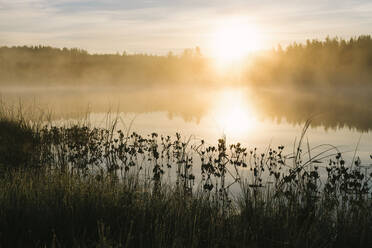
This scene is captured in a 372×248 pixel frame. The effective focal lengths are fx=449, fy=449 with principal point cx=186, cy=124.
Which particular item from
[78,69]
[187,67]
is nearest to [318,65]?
[187,67]

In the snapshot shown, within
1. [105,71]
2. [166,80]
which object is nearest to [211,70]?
[166,80]

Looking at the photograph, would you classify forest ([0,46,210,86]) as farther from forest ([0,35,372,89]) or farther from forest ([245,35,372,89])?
forest ([245,35,372,89])

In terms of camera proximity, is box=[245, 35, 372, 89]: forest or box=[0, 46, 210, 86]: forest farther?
box=[0, 46, 210, 86]: forest

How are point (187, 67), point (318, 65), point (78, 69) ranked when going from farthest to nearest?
point (187, 67), point (78, 69), point (318, 65)

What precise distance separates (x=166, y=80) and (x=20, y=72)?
35.0 meters

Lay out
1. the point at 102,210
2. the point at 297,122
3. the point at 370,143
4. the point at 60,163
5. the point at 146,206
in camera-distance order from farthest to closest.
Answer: the point at 297,122
the point at 370,143
the point at 60,163
the point at 146,206
the point at 102,210

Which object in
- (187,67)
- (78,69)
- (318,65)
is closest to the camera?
(318,65)

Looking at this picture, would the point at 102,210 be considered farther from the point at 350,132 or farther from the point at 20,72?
the point at 20,72

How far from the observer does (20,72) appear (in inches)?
4218

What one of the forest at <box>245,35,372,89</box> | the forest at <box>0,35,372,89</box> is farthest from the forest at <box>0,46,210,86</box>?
the forest at <box>245,35,372,89</box>

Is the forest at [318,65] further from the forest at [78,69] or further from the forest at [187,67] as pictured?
the forest at [78,69]

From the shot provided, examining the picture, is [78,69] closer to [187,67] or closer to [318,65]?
[187,67]

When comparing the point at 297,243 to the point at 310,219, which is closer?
Result: the point at 297,243

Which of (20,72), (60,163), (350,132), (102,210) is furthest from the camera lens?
(20,72)
